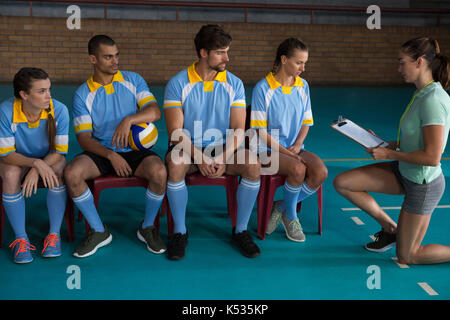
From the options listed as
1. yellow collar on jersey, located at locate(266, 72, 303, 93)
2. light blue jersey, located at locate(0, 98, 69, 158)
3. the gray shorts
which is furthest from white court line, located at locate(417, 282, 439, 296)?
light blue jersey, located at locate(0, 98, 69, 158)

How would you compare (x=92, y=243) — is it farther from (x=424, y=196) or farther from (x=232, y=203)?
(x=424, y=196)

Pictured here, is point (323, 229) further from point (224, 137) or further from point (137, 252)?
point (137, 252)

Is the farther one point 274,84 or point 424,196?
point 274,84

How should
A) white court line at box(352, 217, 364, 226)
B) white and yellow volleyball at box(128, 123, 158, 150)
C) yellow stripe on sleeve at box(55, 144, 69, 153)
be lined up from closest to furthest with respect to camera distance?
yellow stripe on sleeve at box(55, 144, 69, 153)
white and yellow volleyball at box(128, 123, 158, 150)
white court line at box(352, 217, 364, 226)

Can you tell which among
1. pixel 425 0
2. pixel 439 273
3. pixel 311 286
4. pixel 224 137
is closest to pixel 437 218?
pixel 439 273

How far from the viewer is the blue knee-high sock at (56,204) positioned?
297cm

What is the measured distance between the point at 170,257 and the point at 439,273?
169 centimetres

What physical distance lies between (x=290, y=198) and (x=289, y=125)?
0.56 meters

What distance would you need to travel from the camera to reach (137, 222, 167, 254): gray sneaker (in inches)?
120

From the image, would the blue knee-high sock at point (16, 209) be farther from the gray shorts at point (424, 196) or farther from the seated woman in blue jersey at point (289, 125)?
the gray shorts at point (424, 196)

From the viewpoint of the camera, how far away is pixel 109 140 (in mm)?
3330

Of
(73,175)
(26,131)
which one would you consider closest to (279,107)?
(73,175)

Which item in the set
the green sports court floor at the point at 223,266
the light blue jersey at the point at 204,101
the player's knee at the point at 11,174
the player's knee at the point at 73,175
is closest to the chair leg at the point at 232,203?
the green sports court floor at the point at 223,266

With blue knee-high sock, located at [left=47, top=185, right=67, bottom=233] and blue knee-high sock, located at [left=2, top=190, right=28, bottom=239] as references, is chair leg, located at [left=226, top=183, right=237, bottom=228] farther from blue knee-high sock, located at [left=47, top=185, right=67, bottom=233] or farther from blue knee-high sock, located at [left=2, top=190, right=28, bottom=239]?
blue knee-high sock, located at [left=2, top=190, right=28, bottom=239]
